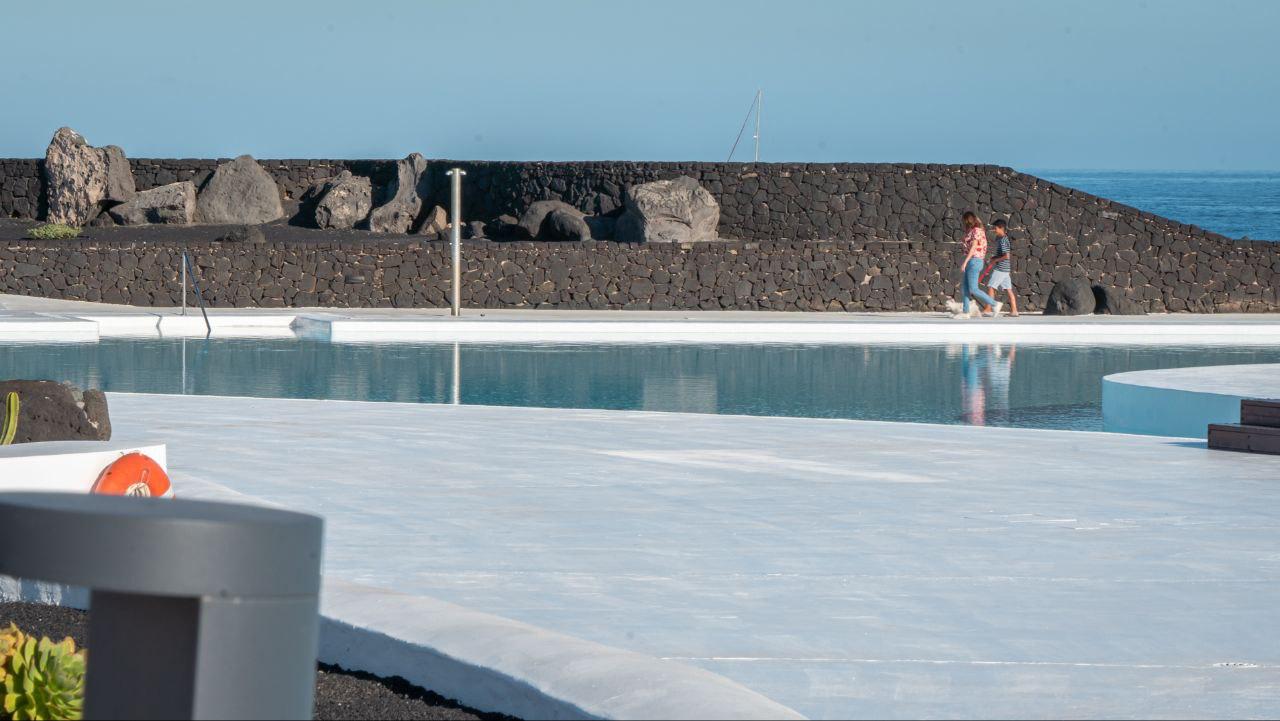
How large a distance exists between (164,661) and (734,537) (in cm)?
405

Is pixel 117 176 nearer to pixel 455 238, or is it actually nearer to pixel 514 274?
pixel 514 274

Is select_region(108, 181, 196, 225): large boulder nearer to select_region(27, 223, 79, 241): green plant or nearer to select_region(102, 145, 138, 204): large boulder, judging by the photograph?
select_region(102, 145, 138, 204): large boulder

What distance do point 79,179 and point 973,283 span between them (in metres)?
16.1

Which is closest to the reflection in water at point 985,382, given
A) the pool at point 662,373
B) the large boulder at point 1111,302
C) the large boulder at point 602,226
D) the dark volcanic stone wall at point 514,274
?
the pool at point 662,373

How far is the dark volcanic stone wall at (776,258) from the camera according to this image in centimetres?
2206

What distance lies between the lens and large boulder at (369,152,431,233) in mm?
27094

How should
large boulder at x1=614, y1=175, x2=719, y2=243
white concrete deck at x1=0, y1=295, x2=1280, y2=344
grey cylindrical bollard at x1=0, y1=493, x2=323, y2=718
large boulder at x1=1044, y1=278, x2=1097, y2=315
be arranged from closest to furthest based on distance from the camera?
1. grey cylindrical bollard at x1=0, y1=493, x2=323, y2=718
2. white concrete deck at x1=0, y1=295, x2=1280, y2=344
3. large boulder at x1=1044, y1=278, x2=1097, y2=315
4. large boulder at x1=614, y1=175, x2=719, y2=243

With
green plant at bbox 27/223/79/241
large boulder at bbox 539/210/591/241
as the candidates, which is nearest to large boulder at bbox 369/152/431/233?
large boulder at bbox 539/210/591/241

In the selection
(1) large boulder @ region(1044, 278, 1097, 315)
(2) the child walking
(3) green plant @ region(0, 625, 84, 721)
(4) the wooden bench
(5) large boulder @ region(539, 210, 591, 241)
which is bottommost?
(3) green plant @ region(0, 625, 84, 721)

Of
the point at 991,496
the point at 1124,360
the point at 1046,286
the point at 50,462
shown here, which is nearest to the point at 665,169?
the point at 1046,286

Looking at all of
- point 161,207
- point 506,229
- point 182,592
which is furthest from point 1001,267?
point 182,592

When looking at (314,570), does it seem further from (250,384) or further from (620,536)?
(250,384)

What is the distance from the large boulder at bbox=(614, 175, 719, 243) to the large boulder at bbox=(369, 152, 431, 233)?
457cm

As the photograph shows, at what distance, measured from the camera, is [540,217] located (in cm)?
2520
